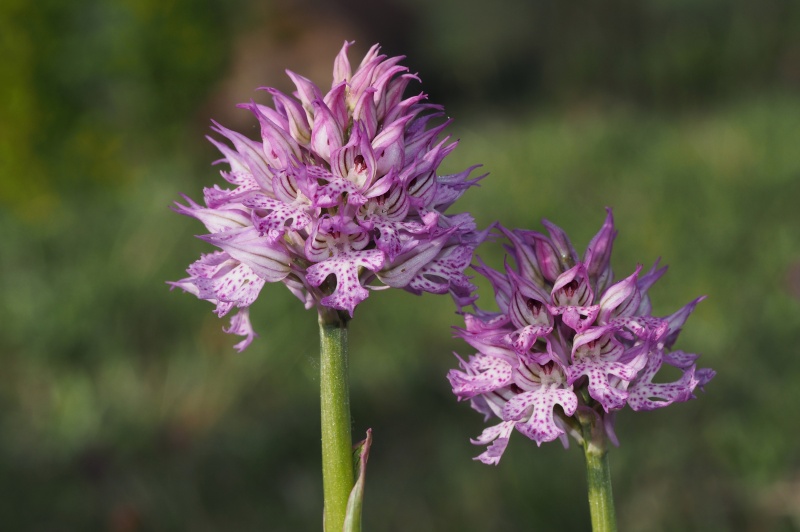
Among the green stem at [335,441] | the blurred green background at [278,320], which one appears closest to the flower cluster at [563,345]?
the green stem at [335,441]

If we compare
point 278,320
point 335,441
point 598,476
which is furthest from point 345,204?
point 278,320

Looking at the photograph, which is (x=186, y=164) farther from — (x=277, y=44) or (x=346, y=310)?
(x=346, y=310)

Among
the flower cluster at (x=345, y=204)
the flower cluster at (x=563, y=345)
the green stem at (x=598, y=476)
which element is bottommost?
the green stem at (x=598, y=476)

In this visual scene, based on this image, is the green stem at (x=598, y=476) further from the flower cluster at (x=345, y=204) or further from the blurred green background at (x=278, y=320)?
the blurred green background at (x=278, y=320)

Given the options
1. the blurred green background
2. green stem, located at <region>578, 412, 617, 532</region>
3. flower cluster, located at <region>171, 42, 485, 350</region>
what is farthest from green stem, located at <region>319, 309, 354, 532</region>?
the blurred green background

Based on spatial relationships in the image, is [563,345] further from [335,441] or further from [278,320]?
[278,320]

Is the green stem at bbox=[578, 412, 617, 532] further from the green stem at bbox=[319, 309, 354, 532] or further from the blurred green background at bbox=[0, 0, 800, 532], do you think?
the blurred green background at bbox=[0, 0, 800, 532]
